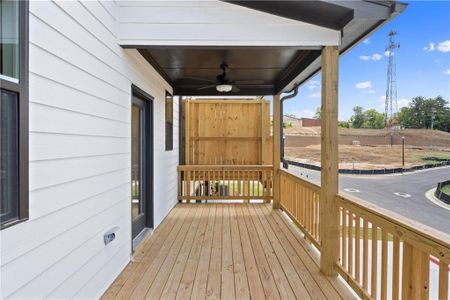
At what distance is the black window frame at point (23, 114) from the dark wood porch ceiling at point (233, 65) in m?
1.49

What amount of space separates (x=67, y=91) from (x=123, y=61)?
A: 114cm

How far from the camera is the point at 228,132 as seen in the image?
652 cm

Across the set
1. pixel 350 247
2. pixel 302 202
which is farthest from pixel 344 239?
pixel 302 202

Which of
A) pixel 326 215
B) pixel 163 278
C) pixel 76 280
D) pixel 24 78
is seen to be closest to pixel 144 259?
pixel 163 278

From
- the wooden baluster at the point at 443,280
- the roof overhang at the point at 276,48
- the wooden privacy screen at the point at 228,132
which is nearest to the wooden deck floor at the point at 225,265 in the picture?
the wooden baluster at the point at 443,280

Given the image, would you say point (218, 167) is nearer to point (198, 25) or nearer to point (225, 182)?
point (225, 182)

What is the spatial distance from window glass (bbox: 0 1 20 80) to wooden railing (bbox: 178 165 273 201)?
4.64 m

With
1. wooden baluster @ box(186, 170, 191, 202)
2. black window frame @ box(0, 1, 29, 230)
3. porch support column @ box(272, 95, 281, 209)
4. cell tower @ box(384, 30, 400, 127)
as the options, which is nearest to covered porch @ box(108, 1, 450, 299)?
cell tower @ box(384, 30, 400, 127)

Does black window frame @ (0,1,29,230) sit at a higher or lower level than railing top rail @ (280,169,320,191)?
higher

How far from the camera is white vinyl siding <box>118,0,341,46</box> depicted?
2756 millimetres

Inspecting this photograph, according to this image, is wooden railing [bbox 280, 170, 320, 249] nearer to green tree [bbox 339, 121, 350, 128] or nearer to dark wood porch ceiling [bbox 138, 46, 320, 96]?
green tree [bbox 339, 121, 350, 128]

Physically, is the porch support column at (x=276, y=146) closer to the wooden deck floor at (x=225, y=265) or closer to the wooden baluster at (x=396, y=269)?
the wooden deck floor at (x=225, y=265)

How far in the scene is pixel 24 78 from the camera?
1432 mm

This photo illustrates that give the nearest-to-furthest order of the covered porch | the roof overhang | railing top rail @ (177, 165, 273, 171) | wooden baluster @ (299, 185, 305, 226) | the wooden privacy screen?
1. the covered porch
2. the roof overhang
3. wooden baluster @ (299, 185, 305, 226)
4. railing top rail @ (177, 165, 273, 171)
5. the wooden privacy screen
